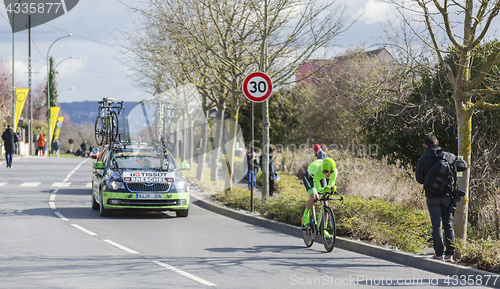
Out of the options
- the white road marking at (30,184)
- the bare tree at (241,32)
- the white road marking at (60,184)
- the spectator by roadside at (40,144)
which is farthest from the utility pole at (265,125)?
the spectator by roadside at (40,144)

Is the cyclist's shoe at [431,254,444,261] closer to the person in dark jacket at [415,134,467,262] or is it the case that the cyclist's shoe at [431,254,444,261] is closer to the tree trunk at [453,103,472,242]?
the person in dark jacket at [415,134,467,262]

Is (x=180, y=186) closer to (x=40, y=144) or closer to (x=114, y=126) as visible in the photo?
(x=114, y=126)

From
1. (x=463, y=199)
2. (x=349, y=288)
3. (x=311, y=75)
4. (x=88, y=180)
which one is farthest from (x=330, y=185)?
(x=88, y=180)

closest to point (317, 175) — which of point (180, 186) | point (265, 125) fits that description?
point (180, 186)

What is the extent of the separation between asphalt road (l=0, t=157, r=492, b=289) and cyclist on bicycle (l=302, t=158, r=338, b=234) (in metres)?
0.95

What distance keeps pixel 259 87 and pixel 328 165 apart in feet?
14.6

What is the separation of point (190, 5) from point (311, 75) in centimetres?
413

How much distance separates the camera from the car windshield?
13.2 m

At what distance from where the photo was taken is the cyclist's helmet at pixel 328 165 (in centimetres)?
876

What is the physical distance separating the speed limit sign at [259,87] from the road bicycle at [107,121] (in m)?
6.17

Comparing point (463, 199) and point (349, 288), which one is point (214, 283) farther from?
point (463, 199)

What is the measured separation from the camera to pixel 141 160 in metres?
13.5

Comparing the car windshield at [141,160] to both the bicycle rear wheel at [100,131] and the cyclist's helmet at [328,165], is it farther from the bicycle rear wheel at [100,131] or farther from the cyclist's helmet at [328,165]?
the cyclist's helmet at [328,165]

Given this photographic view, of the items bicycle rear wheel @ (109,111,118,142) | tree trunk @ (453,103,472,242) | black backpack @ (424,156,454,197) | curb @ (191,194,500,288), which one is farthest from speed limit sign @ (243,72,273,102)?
bicycle rear wheel @ (109,111,118,142)
